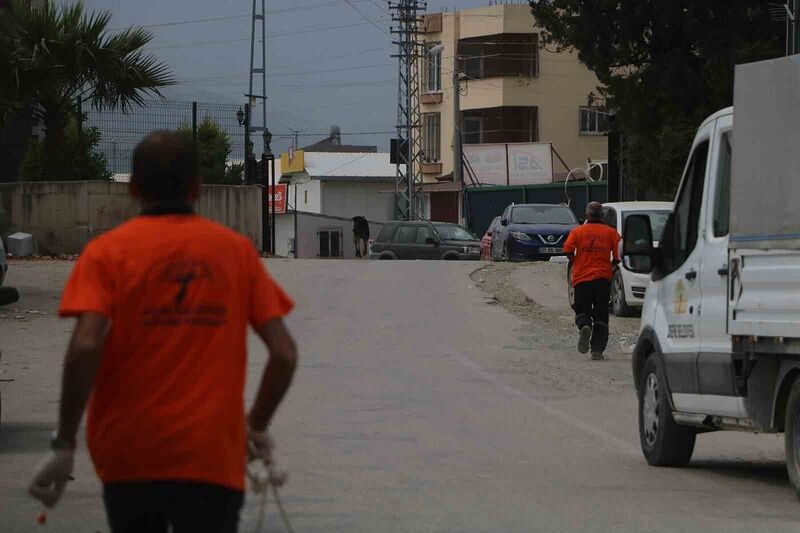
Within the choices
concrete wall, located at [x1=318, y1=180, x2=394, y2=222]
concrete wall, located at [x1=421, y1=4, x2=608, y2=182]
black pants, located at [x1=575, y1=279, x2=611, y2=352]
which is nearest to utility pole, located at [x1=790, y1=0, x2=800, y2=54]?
black pants, located at [x1=575, y1=279, x2=611, y2=352]

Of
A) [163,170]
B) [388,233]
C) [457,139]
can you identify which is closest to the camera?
[163,170]

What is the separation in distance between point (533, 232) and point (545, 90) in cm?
3594

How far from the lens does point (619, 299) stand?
24.8m

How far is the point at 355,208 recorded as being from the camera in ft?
301

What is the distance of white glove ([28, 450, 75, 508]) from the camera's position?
4379mm

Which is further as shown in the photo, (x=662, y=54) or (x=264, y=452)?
(x=662, y=54)

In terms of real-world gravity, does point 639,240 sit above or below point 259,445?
above

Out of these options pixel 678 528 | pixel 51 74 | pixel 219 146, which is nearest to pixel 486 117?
pixel 219 146

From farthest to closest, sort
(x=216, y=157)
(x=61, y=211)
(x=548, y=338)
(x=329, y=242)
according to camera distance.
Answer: (x=329, y=242) < (x=216, y=157) < (x=61, y=211) < (x=548, y=338)

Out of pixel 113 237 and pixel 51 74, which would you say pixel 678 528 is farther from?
pixel 51 74

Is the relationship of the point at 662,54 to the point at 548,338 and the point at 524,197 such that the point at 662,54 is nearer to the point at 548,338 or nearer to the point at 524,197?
the point at 548,338

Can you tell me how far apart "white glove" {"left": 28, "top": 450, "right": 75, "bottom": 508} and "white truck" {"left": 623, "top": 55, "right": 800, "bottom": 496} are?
504cm

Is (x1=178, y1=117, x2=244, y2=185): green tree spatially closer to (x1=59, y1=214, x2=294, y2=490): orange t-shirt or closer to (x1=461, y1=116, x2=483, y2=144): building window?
(x1=461, y1=116, x2=483, y2=144): building window

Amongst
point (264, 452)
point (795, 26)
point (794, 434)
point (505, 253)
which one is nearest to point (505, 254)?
point (505, 253)
